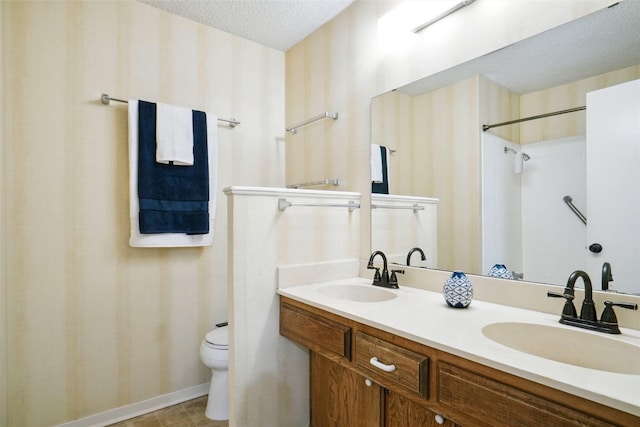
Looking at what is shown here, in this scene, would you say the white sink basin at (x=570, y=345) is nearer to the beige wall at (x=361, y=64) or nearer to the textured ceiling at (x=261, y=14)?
the beige wall at (x=361, y=64)

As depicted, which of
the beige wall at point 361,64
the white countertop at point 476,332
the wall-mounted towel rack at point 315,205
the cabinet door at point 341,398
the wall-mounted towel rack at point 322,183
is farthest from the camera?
the wall-mounted towel rack at point 322,183

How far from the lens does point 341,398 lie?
1.61 metres

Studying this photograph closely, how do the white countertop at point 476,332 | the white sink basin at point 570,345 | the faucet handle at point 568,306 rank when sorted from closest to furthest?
the white countertop at point 476,332
the white sink basin at point 570,345
the faucet handle at point 568,306

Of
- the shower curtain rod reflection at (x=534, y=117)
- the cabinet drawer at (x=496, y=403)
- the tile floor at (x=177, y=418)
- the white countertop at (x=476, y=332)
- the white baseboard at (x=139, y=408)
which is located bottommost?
the tile floor at (x=177, y=418)

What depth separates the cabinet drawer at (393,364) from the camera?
0.98 meters

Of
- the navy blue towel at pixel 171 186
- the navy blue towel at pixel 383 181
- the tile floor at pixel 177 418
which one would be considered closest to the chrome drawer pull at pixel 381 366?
the navy blue towel at pixel 383 181

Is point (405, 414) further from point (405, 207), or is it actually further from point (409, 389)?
point (405, 207)

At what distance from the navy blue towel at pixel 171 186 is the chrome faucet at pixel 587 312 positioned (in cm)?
186

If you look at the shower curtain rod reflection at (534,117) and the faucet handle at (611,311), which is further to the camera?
the shower curtain rod reflection at (534,117)

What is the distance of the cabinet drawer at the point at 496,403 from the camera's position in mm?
716

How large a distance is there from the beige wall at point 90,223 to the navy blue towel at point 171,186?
0.50ft

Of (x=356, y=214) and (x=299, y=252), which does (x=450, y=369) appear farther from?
(x=356, y=214)

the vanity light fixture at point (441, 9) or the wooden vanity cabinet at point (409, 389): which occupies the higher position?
the vanity light fixture at point (441, 9)

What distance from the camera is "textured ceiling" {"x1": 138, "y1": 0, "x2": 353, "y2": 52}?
2031 mm
